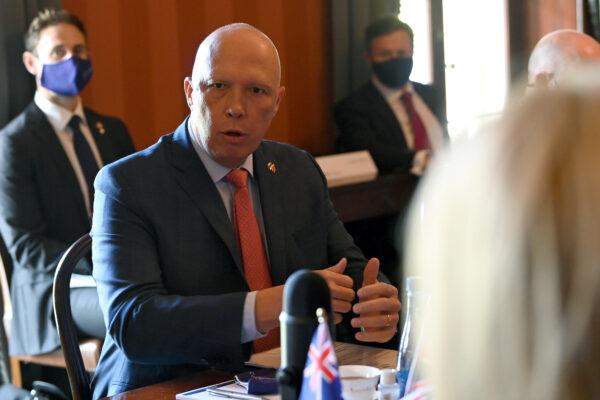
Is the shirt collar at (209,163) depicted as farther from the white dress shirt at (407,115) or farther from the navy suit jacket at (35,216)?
the white dress shirt at (407,115)

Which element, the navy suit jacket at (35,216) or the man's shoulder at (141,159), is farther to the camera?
the navy suit jacket at (35,216)

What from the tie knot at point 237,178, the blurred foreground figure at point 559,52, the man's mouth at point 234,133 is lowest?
the tie knot at point 237,178

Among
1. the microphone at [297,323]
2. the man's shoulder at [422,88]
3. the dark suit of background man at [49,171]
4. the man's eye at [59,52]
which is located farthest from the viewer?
the man's shoulder at [422,88]

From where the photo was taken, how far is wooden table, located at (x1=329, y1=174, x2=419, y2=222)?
4895 millimetres

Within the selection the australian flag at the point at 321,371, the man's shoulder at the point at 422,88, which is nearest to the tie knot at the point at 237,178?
the australian flag at the point at 321,371

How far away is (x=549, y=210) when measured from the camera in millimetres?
636

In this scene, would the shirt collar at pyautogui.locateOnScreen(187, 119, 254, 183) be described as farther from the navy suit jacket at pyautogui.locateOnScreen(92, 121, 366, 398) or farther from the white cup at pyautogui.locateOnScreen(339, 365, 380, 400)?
the white cup at pyautogui.locateOnScreen(339, 365, 380, 400)

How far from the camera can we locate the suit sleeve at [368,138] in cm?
548

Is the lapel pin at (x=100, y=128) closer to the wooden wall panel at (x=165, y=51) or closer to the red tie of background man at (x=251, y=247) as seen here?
the wooden wall panel at (x=165, y=51)

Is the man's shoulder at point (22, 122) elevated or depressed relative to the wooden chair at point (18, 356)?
elevated

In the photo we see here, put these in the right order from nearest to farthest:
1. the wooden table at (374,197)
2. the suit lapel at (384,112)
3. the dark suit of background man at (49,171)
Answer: the dark suit of background man at (49,171), the wooden table at (374,197), the suit lapel at (384,112)

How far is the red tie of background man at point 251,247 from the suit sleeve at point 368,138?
312cm

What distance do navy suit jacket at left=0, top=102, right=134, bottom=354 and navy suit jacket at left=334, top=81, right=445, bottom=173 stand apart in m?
2.06

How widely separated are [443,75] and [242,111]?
4.45 metres
